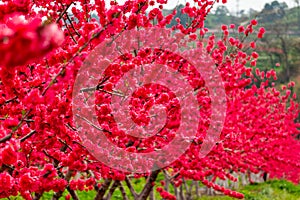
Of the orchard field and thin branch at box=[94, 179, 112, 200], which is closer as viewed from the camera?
the orchard field

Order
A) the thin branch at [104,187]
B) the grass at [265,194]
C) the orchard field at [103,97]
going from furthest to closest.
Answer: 1. the grass at [265,194]
2. the thin branch at [104,187]
3. the orchard field at [103,97]

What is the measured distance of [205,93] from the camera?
260 inches

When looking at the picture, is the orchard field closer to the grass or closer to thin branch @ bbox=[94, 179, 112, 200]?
thin branch @ bbox=[94, 179, 112, 200]

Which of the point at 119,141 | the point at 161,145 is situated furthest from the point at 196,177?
the point at 119,141

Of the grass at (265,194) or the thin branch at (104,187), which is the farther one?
the grass at (265,194)

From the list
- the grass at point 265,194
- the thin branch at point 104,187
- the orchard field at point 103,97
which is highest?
the orchard field at point 103,97

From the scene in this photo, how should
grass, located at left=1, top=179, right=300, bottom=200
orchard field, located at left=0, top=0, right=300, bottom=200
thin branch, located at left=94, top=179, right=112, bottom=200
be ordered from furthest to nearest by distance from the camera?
grass, located at left=1, top=179, right=300, bottom=200
thin branch, located at left=94, top=179, right=112, bottom=200
orchard field, located at left=0, top=0, right=300, bottom=200

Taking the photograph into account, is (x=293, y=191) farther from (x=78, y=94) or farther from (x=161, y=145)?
(x=78, y=94)

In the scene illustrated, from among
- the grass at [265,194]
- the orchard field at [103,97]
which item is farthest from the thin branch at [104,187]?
the grass at [265,194]

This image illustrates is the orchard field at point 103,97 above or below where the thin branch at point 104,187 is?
above

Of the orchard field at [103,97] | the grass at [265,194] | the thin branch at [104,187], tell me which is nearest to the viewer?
the orchard field at [103,97]

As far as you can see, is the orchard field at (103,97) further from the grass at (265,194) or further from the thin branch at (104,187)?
the grass at (265,194)

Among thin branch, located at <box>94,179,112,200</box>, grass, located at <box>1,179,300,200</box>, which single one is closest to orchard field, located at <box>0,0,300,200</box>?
thin branch, located at <box>94,179,112,200</box>

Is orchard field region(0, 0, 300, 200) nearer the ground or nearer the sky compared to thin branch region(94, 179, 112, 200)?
nearer the sky
